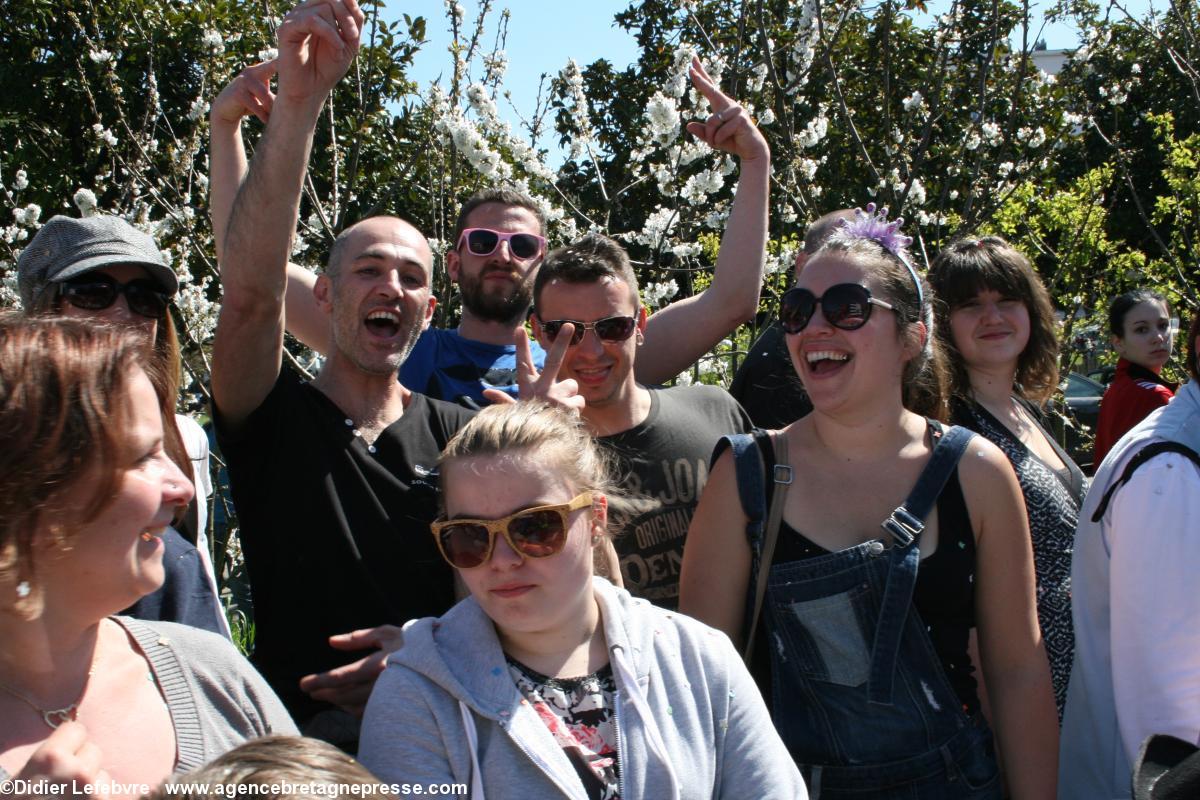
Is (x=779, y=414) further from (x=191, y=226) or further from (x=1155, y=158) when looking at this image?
(x=1155, y=158)

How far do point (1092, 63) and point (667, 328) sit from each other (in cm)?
496

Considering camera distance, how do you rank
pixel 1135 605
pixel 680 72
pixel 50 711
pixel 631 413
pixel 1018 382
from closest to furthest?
pixel 50 711 < pixel 1135 605 < pixel 631 413 < pixel 1018 382 < pixel 680 72

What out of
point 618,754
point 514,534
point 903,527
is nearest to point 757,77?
point 903,527

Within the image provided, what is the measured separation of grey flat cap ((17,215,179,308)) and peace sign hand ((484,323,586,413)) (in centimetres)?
101

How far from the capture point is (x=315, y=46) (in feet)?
8.30

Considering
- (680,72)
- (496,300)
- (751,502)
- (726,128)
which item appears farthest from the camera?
(680,72)

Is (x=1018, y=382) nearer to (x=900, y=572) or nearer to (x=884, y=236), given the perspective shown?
(x=884, y=236)

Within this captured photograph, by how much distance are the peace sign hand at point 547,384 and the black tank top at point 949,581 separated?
0.53 m

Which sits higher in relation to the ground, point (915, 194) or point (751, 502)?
point (915, 194)

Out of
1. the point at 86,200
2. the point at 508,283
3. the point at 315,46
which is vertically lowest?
the point at 508,283

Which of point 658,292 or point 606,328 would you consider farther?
point 658,292

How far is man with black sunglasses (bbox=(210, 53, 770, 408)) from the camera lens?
3434 mm

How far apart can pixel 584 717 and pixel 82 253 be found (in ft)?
5.91

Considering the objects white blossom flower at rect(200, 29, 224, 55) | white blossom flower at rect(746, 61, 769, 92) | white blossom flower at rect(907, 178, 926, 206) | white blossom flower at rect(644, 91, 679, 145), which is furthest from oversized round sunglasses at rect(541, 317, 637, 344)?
white blossom flower at rect(907, 178, 926, 206)
